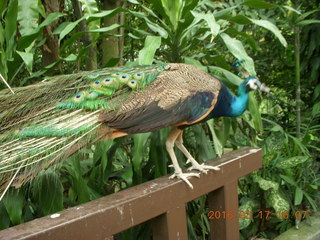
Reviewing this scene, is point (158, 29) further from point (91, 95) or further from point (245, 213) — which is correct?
point (245, 213)

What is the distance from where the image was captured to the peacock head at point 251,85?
1.79m

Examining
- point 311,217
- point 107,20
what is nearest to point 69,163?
point 107,20

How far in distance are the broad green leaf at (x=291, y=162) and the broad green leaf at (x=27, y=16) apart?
204cm

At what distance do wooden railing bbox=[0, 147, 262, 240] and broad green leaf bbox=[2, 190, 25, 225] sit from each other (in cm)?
54

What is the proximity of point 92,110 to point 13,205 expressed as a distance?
23.7 inches

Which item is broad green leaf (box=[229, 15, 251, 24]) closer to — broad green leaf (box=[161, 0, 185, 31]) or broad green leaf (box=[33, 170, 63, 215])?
broad green leaf (box=[161, 0, 185, 31])

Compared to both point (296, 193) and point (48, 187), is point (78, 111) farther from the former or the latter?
point (296, 193)

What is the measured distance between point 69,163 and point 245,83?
3.39ft

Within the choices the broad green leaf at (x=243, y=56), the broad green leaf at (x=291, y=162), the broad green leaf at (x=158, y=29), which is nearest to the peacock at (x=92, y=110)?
the broad green leaf at (x=243, y=56)

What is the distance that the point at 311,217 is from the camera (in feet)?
9.46

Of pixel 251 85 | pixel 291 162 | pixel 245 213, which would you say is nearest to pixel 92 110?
pixel 251 85

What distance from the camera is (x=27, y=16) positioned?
6.10 ft

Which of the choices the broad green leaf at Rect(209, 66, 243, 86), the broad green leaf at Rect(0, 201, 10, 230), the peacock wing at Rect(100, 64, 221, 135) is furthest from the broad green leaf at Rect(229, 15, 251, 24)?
the broad green leaf at Rect(0, 201, 10, 230)

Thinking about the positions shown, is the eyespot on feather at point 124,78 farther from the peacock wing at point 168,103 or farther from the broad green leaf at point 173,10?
the broad green leaf at point 173,10
